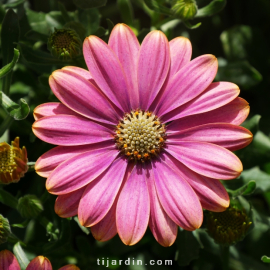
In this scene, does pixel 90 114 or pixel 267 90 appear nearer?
pixel 90 114

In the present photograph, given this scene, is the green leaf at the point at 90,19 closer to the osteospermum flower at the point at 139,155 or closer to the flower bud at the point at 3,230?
the osteospermum flower at the point at 139,155


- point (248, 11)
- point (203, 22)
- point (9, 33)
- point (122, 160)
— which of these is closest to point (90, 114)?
point (122, 160)

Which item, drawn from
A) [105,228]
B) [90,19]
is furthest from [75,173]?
[90,19]

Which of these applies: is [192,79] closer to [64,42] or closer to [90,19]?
[64,42]

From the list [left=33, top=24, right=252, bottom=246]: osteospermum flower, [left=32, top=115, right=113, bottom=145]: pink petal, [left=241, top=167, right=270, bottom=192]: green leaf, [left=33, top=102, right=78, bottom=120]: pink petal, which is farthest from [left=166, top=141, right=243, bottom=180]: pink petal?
[left=241, top=167, right=270, bottom=192]: green leaf

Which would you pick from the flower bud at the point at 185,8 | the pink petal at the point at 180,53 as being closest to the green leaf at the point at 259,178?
the pink petal at the point at 180,53

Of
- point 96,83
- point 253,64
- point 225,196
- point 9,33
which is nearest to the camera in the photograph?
point 225,196

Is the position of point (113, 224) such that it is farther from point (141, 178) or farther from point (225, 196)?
point (225, 196)

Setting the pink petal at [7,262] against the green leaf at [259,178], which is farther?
the green leaf at [259,178]

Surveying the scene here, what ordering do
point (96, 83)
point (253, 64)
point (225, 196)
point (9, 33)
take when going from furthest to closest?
point (253, 64)
point (9, 33)
point (96, 83)
point (225, 196)
